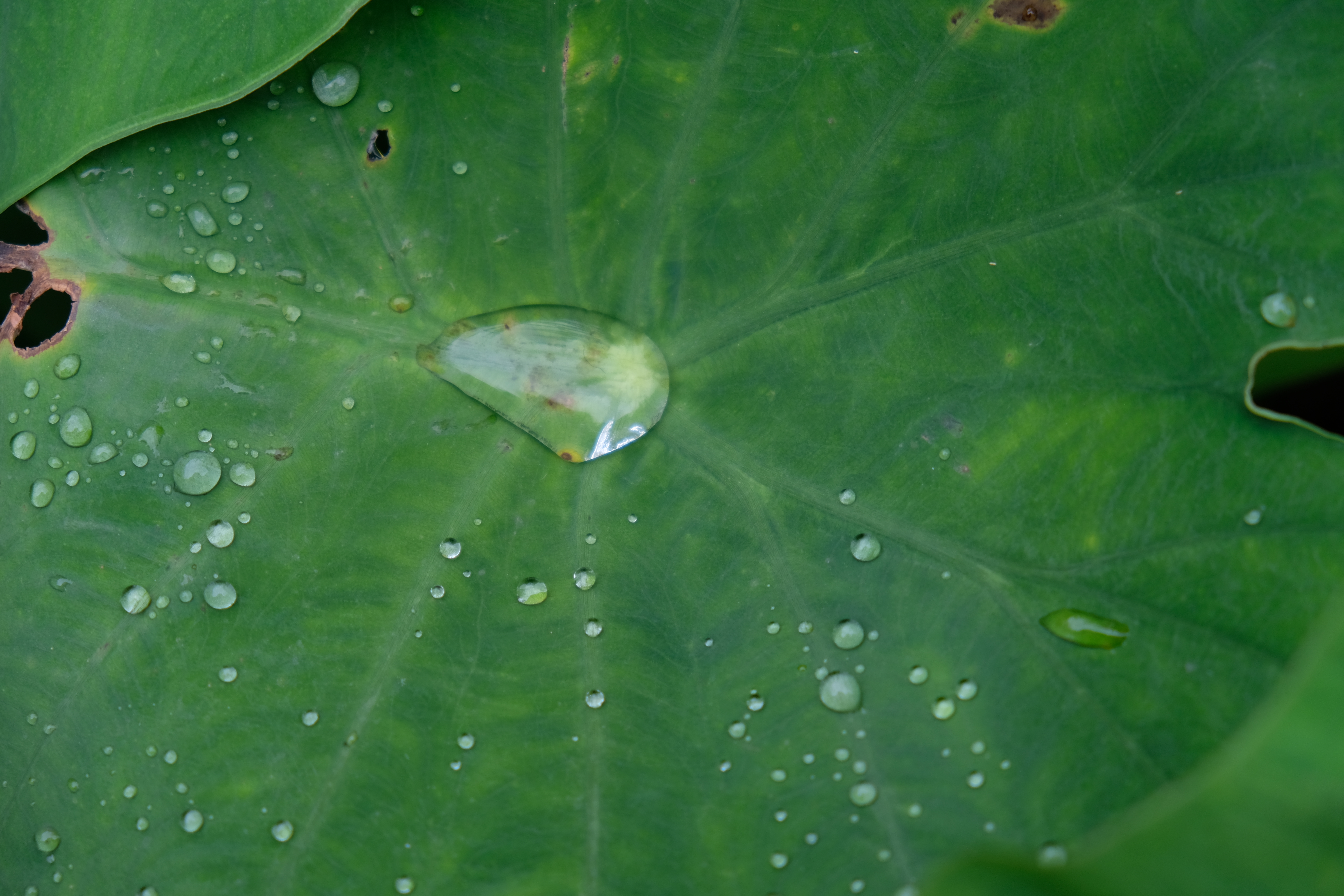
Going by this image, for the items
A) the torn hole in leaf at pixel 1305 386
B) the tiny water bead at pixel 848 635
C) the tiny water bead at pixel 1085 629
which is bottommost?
the torn hole in leaf at pixel 1305 386

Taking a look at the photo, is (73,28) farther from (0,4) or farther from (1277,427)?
(1277,427)

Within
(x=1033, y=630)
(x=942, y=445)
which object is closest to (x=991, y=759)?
(x=1033, y=630)

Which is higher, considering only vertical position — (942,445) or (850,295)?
(850,295)

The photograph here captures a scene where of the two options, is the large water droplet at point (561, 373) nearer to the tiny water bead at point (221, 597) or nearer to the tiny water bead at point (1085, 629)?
the tiny water bead at point (221, 597)

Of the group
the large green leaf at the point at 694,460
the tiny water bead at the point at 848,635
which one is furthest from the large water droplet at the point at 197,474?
the tiny water bead at the point at 848,635

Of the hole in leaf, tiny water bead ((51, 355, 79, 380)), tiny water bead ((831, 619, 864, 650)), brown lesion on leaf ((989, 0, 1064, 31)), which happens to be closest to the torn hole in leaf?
brown lesion on leaf ((989, 0, 1064, 31))
